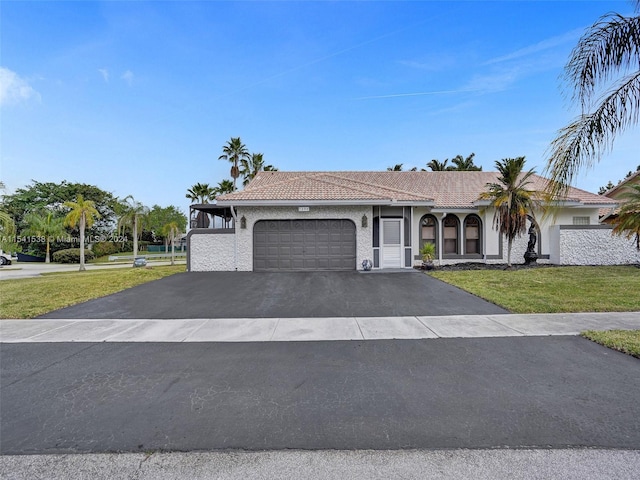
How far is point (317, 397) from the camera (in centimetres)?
342

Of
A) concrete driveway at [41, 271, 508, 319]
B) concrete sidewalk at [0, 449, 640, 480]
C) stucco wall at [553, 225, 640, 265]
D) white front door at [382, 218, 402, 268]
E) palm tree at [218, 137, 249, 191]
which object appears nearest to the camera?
concrete sidewalk at [0, 449, 640, 480]

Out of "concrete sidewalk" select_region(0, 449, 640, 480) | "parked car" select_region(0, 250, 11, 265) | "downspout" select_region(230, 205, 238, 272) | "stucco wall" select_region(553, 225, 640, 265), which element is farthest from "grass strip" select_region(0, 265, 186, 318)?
"parked car" select_region(0, 250, 11, 265)

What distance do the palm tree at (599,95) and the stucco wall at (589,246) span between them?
43.3ft

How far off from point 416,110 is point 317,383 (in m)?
19.5

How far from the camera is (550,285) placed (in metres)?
10.5

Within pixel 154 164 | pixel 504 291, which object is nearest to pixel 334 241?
pixel 504 291

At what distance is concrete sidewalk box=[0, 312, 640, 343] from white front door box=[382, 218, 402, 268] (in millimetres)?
8206

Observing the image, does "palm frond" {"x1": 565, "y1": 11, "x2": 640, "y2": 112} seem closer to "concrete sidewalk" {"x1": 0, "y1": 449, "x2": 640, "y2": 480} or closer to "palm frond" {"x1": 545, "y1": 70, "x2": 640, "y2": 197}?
"palm frond" {"x1": 545, "y1": 70, "x2": 640, "y2": 197}

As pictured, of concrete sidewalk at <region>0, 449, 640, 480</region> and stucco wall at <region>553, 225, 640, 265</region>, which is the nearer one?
concrete sidewalk at <region>0, 449, 640, 480</region>

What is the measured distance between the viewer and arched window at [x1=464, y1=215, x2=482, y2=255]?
1698cm

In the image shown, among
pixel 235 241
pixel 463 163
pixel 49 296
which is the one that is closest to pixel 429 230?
pixel 235 241

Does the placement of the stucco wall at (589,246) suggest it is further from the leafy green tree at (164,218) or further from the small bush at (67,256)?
the leafy green tree at (164,218)

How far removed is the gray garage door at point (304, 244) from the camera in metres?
14.6

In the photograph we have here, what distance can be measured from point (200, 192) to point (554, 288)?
1435 inches
